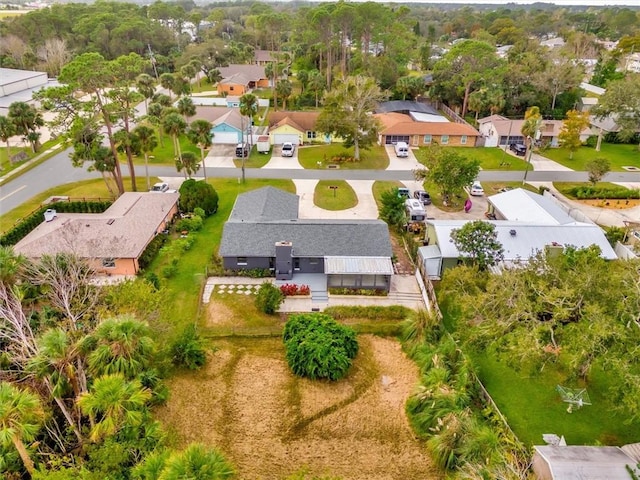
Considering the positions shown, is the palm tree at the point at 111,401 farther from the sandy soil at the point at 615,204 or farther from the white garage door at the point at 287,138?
the white garage door at the point at 287,138

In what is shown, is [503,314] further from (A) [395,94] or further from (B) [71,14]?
(B) [71,14]

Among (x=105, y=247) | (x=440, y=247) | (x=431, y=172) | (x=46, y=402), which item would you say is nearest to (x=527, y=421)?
(x=440, y=247)

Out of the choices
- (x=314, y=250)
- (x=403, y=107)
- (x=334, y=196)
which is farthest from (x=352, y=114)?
(x=314, y=250)

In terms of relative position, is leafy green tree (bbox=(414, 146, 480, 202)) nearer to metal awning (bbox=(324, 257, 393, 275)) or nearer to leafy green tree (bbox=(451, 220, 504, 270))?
leafy green tree (bbox=(451, 220, 504, 270))

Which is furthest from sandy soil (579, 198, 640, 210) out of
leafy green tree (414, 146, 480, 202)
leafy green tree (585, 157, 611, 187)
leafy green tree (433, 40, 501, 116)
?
leafy green tree (433, 40, 501, 116)

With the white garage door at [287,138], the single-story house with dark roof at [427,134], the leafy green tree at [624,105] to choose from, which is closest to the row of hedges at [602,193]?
the single-story house with dark roof at [427,134]

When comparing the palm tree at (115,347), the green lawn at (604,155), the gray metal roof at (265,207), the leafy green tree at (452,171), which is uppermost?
the palm tree at (115,347)

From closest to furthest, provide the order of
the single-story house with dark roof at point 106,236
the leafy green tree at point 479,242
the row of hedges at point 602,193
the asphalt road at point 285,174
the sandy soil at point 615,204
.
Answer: the leafy green tree at point 479,242 < the single-story house with dark roof at point 106,236 < the sandy soil at point 615,204 < the row of hedges at point 602,193 < the asphalt road at point 285,174

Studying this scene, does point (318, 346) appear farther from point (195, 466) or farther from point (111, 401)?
point (195, 466)
